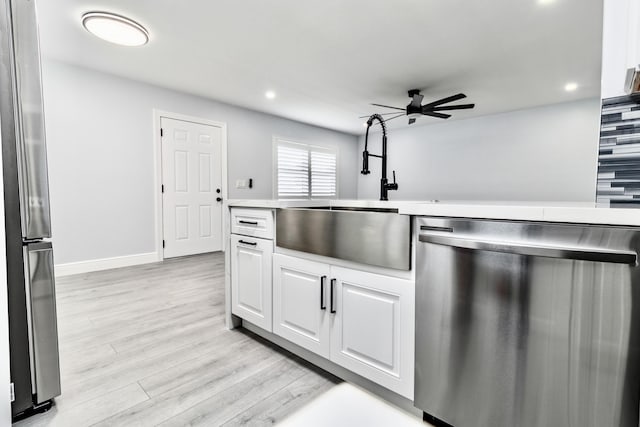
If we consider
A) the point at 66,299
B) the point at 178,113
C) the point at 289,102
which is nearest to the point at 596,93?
the point at 289,102

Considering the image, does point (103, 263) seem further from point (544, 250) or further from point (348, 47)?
point (544, 250)

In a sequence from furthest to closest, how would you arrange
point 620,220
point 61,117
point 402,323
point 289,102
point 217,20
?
point 289,102
point 61,117
point 217,20
point 402,323
point 620,220

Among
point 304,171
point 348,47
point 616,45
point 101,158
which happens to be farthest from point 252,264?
point 304,171

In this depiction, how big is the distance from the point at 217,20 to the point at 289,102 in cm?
228

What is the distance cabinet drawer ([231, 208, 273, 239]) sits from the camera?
1.75 metres

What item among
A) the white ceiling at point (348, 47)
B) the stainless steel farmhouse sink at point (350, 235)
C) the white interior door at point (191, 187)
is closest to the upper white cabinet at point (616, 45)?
the stainless steel farmhouse sink at point (350, 235)

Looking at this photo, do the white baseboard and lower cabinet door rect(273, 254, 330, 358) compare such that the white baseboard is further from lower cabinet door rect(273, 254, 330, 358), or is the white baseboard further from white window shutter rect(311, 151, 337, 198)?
white window shutter rect(311, 151, 337, 198)

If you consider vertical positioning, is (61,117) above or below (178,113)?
below

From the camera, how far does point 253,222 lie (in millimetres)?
1853

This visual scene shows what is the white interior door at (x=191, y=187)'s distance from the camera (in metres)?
4.16

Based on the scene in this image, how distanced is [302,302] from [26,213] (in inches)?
47.8

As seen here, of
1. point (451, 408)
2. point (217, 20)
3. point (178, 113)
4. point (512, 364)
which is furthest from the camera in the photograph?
point (178, 113)

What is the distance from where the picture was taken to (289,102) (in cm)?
479

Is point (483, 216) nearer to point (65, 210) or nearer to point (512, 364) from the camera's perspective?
point (512, 364)
